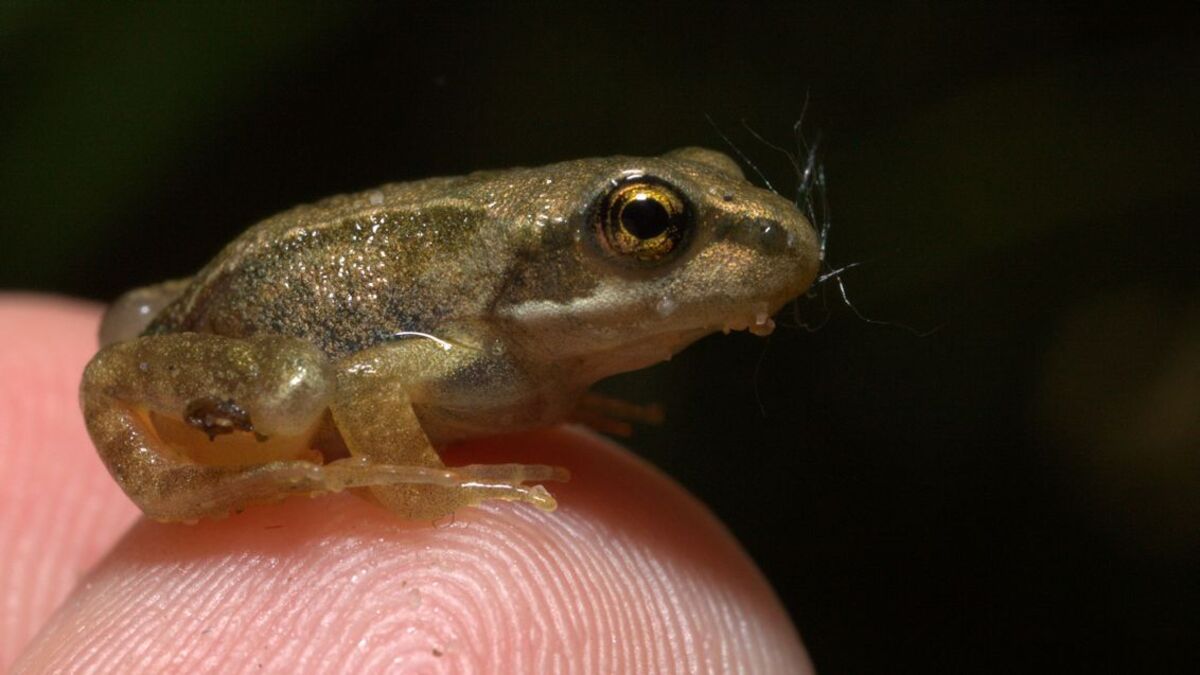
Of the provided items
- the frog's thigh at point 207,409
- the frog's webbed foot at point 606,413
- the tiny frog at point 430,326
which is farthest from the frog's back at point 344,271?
the frog's webbed foot at point 606,413

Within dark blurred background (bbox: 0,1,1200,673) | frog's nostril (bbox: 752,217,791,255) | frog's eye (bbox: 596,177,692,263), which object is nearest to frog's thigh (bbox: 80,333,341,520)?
frog's eye (bbox: 596,177,692,263)

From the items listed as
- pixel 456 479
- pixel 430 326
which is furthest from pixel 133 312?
pixel 456 479

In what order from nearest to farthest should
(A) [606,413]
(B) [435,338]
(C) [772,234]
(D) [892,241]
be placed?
(C) [772,234] → (B) [435,338] → (A) [606,413] → (D) [892,241]

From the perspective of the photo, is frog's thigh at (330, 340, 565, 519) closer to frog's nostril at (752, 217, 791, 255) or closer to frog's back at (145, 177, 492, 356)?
frog's back at (145, 177, 492, 356)

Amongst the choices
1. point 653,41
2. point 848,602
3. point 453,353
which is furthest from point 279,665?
point 653,41

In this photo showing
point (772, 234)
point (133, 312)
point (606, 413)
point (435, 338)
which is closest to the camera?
point (772, 234)

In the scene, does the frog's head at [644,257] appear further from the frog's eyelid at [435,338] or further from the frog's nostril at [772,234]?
the frog's eyelid at [435,338]

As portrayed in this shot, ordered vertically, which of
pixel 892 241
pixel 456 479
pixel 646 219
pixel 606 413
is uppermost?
pixel 892 241

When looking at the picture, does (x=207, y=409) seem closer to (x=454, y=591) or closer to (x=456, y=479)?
(x=456, y=479)
